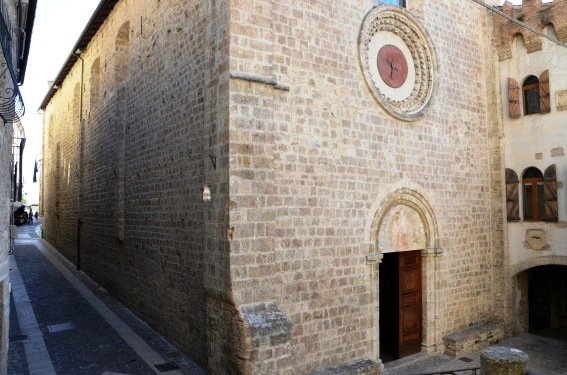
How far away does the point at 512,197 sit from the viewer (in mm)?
10664

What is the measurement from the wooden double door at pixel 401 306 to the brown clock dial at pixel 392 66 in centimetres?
368

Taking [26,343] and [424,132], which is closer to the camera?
[26,343]

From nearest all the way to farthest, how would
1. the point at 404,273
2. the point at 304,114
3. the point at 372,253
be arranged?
the point at 304,114 < the point at 372,253 < the point at 404,273

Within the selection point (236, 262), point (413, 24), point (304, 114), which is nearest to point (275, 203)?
point (236, 262)

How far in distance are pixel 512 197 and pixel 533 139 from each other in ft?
4.86

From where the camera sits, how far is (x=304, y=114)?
284 inches

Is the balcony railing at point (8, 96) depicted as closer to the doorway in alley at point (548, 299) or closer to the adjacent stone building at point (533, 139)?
the adjacent stone building at point (533, 139)

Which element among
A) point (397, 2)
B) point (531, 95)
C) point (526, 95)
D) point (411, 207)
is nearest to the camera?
point (411, 207)

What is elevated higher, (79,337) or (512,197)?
(512,197)

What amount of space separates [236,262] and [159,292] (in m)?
3.78

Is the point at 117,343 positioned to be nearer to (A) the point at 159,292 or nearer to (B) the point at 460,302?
(A) the point at 159,292

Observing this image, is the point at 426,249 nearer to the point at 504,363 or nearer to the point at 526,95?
the point at 504,363

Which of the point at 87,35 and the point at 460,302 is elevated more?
the point at 87,35

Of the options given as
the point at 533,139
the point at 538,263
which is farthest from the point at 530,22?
the point at 538,263
